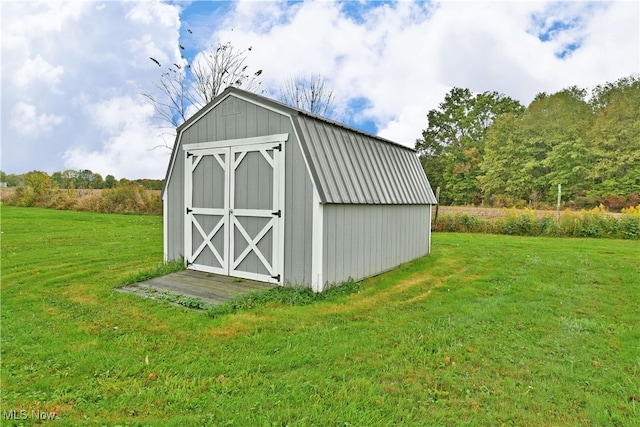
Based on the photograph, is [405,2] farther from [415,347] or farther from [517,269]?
[415,347]

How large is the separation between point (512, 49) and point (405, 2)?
4.37 m

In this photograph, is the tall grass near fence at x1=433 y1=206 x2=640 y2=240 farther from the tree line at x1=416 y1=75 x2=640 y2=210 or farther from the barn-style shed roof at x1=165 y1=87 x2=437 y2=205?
the tree line at x1=416 y1=75 x2=640 y2=210

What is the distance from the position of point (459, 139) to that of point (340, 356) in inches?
1252

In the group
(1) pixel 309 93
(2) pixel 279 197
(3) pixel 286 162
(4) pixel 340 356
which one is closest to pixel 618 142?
(1) pixel 309 93

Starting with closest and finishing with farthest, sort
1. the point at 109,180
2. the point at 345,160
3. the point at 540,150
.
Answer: the point at 345,160
the point at 540,150
the point at 109,180

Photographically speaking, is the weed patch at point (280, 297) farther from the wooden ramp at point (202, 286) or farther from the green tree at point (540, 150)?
the green tree at point (540, 150)

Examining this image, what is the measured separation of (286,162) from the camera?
535 centimetres

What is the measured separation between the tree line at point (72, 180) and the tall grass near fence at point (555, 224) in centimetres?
1834

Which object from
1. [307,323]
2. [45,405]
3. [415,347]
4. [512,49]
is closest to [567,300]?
[415,347]

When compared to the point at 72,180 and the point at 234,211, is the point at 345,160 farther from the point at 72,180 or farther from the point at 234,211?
the point at 72,180

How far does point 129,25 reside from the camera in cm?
878

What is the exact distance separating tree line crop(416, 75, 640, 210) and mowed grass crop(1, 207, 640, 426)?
2194 centimetres

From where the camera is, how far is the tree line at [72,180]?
943 inches

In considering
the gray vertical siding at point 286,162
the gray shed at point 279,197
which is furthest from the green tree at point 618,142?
the gray vertical siding at point 286,162
